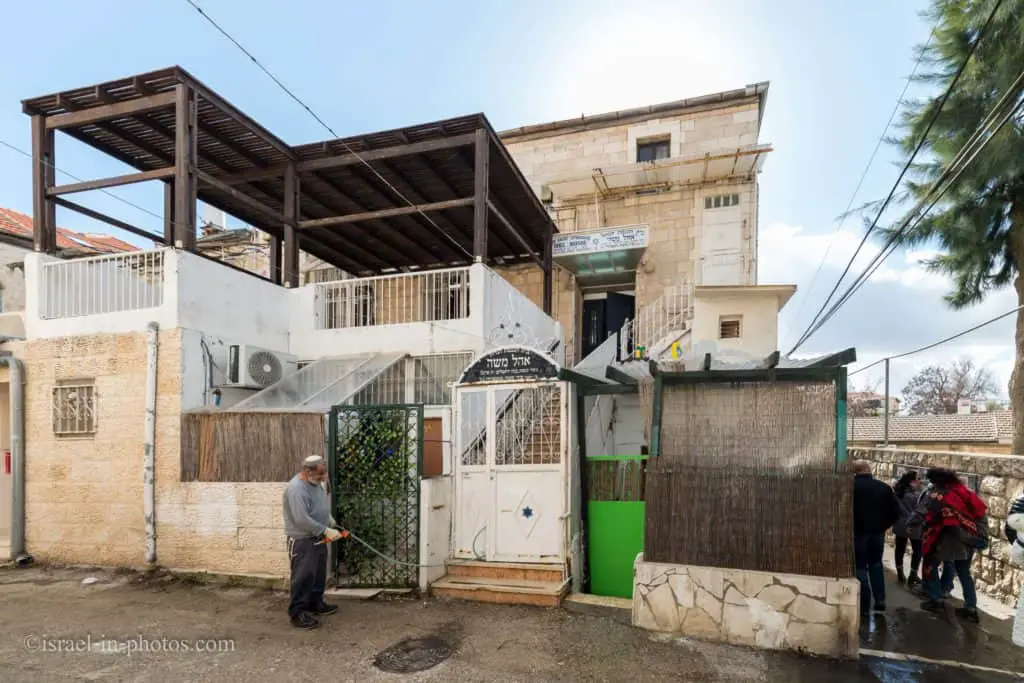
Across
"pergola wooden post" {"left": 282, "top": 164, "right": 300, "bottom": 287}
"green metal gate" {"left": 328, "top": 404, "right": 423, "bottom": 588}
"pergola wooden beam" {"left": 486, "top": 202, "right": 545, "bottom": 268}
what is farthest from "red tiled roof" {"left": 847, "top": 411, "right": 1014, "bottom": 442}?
"pergola wooden post" {"left": 282, "top": 164, "right": 300, "bottom": 287}

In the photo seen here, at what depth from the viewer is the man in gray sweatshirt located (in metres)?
5.27

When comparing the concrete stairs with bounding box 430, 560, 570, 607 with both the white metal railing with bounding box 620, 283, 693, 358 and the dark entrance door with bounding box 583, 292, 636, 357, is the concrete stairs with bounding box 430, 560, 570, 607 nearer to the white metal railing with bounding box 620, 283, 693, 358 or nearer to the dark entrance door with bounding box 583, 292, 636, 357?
the white metal railing with bounding box 620, 283, 693, 358

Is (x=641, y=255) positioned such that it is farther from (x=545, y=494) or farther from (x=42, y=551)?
(x=42, y=551)

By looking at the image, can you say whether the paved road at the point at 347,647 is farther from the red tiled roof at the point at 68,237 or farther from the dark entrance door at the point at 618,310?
the dark entrance door at the point at 618,310

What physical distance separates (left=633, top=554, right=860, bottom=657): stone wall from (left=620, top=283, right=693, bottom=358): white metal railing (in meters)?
7.02

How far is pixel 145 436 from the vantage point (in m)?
7.22

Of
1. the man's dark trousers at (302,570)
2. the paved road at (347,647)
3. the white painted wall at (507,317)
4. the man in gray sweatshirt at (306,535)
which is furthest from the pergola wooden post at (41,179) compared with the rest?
the man's dark trousers at (302,570)

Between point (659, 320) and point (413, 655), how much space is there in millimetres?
9651

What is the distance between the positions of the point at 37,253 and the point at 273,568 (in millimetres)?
6172

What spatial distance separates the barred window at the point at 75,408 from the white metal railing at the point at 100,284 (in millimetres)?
1080

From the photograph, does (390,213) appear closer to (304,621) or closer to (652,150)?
(304,621)

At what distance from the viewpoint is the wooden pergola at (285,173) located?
26.0 feet

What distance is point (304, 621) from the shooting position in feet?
17.3

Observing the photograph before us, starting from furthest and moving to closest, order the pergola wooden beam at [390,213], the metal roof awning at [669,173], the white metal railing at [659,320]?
the metal roof awning at [669,173], the white metal railing at [659,320], the pergola wooden beam at [390,213]
